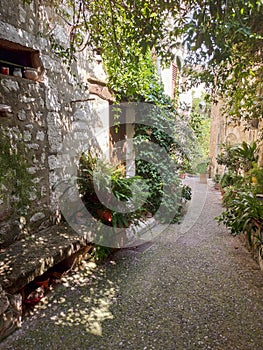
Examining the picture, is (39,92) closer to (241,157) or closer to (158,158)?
(158,158)

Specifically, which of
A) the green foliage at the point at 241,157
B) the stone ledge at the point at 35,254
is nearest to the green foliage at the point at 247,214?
the green foliage at the point at 241,157

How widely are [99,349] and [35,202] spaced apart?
151 centimetres

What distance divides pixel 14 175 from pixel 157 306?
1732 millimetres

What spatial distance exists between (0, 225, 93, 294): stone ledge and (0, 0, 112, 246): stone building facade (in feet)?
0.60

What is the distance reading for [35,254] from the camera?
205cm

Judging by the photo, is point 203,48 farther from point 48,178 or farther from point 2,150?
point 48,178

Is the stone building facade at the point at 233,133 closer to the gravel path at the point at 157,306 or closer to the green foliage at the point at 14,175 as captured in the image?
the gravel path at the point at 157,306

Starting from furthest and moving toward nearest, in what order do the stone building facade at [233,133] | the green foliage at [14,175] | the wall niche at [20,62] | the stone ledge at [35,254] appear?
the stone building facade at [233,133] < the wall niche at [20,62] < the green foliage at [14,175] < the stone ledge at [35,254]

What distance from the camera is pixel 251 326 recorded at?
1708mm

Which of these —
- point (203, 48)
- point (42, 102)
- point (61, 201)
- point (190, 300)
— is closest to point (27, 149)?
point (42, 102)

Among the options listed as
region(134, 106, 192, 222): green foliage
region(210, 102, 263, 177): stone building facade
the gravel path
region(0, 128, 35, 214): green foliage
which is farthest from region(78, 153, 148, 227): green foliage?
region(210, 102, 263, 177): stone building facade

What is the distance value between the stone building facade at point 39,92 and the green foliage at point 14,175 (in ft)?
0.26

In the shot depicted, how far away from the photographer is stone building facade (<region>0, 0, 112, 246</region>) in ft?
6.93

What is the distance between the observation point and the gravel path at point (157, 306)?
160 cm
